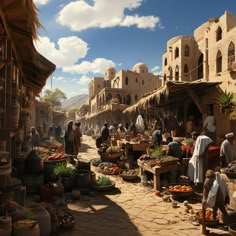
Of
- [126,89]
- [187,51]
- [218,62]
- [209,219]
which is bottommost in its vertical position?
[209,219]

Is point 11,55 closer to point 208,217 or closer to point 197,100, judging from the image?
point 208,217

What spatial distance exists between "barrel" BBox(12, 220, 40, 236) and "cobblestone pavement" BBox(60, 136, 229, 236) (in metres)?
1.30

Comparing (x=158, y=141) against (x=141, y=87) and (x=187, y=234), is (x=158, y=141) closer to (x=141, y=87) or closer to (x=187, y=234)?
(x=187, y=234)

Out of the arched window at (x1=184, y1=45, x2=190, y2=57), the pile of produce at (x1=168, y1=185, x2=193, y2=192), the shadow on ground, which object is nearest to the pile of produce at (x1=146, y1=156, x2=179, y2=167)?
the pile of produce at (x1=168, y1=185, x2=193, y2=192)

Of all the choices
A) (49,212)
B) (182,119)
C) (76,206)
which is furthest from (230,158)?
(182,119)

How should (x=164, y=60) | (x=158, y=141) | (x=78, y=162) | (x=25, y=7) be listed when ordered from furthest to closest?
1. (x=164, y=60)
2. (x=158, y=141)
3. (x=78, y=162)
4. (x=25, y=7)

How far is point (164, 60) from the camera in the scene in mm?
30750

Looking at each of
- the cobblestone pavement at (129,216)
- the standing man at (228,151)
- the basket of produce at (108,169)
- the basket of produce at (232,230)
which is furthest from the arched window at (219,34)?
the basket of produce at (232,230)

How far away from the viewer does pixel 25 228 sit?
371 centimetres

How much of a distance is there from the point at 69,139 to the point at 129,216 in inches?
218

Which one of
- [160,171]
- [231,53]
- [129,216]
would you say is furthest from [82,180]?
[231,53]

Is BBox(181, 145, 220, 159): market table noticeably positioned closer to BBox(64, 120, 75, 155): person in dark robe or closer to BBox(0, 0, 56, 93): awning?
BBox(64, 120, 75, 155): person in dark robe

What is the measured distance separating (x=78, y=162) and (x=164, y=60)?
24.4 metres

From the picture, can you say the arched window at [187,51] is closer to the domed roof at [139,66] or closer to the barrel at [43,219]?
the barrel at [43,219]
